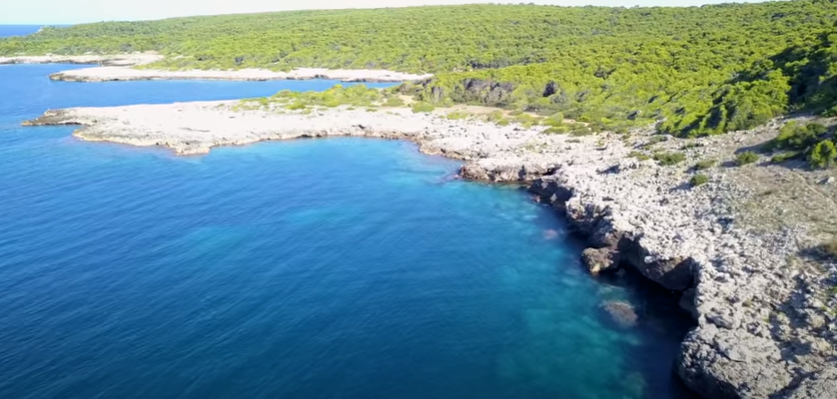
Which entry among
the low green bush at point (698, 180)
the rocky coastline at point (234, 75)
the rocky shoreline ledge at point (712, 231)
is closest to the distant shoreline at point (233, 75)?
the rocky coastline at point (234, 75)

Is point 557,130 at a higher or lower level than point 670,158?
lower

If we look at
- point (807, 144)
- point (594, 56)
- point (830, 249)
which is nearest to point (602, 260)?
point (830, 249)

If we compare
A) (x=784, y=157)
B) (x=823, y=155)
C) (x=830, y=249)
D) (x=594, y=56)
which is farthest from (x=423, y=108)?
(x=830, y=249)

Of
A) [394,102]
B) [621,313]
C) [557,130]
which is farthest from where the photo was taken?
[394,102]

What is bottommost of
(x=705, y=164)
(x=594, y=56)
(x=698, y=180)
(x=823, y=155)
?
(x=698, y=180)

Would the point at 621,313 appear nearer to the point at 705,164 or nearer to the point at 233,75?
the point at 705,164

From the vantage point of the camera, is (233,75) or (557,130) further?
(233,75)

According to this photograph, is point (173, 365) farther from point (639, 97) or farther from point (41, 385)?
point (639, 97)

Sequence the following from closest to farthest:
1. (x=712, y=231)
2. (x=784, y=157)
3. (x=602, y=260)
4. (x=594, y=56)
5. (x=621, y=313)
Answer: (x=621, y=313), (x=712, y=231), (x=602, y=260), (x=784, y=157), (x=594, y=56)
